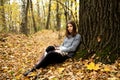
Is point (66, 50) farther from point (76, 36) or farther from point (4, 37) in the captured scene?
point (4, 37)

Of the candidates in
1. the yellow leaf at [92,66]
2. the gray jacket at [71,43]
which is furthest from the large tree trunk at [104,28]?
the gray jacket at [71,43]

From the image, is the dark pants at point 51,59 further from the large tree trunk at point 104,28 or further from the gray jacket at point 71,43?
the large tree trunk at point 104,28

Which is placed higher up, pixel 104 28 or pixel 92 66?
pixel 104 28

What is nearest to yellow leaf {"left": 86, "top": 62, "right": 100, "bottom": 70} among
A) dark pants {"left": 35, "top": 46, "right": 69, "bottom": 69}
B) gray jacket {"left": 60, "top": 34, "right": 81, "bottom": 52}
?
gray jacket {"left": 60, "top": 34, "right": 81, "bottom": 52}

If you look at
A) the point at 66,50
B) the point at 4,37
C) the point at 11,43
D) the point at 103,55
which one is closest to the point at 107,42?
the point at 103,55

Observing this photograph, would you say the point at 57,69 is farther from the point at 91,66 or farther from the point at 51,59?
the point at 91,66

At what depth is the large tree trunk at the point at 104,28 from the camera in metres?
5.55

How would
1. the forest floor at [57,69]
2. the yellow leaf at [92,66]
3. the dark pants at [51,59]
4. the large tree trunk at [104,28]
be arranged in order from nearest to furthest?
the forest floor at [57,69] < the yellow leaf at [92,66] < the large tree trunk at [104,28] < the dark pants at [51,59]

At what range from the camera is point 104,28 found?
5637 mm

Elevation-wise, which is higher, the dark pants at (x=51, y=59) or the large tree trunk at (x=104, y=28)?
the large tree trunk at (x=104, y=28)

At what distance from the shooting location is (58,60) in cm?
642

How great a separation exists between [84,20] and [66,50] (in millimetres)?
1028

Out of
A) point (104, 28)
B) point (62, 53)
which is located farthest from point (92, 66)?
point (62, 53)

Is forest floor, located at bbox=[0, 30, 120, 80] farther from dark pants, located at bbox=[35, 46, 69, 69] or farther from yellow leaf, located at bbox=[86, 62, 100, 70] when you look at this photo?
dark pants, located at bbox=[35, 46, 69, 69]
